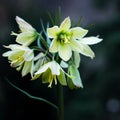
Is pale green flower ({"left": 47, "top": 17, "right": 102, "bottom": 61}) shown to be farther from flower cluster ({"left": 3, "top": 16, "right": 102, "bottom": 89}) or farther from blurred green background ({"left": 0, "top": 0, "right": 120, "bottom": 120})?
blurred green background ({"left": 0, "top": 0, "right": 120, "bottom": 120})

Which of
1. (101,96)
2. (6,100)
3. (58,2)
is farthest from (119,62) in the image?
(58,2)

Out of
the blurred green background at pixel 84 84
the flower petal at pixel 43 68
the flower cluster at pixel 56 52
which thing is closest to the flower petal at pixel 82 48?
the flower cluster at pixel 56 52

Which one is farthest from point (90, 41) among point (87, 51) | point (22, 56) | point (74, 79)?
point (22, 56)

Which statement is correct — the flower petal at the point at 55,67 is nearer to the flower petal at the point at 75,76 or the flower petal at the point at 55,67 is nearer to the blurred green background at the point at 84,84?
the flower petal at the point at 75,76

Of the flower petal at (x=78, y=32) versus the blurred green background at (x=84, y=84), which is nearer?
the flower petal at (x=78, y=32)

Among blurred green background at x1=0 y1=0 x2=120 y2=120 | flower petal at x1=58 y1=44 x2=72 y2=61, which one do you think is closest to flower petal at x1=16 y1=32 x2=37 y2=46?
flower petal at x1=58 y1=44 x2=72 y2=61

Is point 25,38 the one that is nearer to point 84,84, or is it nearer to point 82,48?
point 82,48

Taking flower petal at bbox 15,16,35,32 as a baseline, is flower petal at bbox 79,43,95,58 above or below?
below
